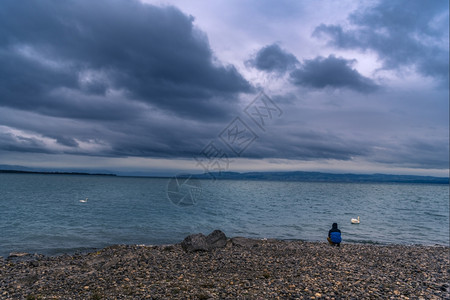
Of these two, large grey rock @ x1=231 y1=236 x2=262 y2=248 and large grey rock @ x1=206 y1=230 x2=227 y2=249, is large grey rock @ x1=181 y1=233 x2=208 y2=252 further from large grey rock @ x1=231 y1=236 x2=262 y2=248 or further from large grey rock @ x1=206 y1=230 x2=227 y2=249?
large grey rock @ x1=231 y1=236 x2=262 y2=248

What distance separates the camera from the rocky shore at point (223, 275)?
11.9 m

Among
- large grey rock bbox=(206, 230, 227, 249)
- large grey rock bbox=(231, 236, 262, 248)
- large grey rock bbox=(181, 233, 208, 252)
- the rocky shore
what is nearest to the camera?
the rocky shore

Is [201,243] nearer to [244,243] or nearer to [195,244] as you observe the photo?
[195,244]

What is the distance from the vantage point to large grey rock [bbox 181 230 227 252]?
1959 centimetres

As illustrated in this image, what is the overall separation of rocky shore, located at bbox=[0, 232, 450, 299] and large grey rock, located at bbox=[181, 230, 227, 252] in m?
0.07

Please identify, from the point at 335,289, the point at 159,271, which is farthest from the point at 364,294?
the point at 159,271

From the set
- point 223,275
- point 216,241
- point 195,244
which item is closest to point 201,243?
point 195,244

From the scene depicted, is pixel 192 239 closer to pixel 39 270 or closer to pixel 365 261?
pixel 39 270

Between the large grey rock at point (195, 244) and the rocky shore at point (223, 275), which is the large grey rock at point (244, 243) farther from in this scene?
the large grey rock at point (195, 244)

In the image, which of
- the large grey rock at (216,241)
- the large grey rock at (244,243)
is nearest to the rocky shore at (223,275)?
the large grey rock at (216,241)

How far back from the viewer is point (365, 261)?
1825 centimetres

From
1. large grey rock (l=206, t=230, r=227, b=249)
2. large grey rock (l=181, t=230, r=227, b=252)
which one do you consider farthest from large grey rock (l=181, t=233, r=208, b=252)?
large grey rock (l=206, t=230, r=227, b=249)

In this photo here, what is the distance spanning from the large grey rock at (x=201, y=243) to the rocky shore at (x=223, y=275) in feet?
0.23

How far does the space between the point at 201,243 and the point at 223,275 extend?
5713mm
